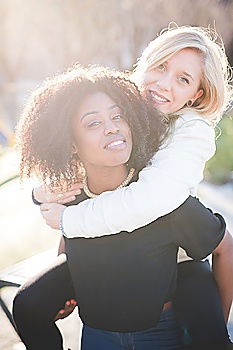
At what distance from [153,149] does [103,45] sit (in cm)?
973

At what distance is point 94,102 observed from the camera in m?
1.44

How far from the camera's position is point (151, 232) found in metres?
1.42

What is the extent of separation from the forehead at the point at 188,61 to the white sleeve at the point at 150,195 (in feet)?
0.89

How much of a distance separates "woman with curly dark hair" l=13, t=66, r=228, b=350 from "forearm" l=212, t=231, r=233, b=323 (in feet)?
0.65

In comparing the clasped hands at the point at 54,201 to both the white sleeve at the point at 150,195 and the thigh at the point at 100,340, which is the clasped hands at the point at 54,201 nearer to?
the white sleeve at the point at 150,195

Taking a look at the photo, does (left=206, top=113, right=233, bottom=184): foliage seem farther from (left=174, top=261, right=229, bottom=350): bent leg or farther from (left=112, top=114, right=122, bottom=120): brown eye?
(left=112, top=114, right=122, bottom=120): brown eye

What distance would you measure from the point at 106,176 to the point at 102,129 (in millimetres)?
173

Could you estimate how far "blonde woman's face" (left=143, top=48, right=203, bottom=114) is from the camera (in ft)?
5.46

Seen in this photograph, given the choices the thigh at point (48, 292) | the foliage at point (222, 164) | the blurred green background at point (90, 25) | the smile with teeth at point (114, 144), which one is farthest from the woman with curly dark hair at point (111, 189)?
the blurred green background at point (90, 25)

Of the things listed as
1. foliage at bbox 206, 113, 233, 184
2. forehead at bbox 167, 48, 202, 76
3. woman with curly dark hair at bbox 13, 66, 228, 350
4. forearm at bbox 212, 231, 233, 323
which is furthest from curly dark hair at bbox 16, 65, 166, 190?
foliage at bbox 206, 113, 233, 184

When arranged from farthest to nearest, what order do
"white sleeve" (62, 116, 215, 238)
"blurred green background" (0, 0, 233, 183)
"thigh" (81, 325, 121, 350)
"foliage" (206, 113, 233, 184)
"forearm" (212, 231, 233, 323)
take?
"blurred green background" (0, 0, 233, 183), "foliage" (206, 113, 233, 184), "forearm" (212, 231, 233, 323), "thigh" (81, 325, 121, 350), "white sleeve" (62, 116, 215, 238)

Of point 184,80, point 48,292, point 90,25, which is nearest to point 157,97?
point 184,80

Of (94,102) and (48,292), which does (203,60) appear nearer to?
(94,102)

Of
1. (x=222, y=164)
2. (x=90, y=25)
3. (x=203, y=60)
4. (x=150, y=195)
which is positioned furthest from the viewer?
(x=90, y=25)
